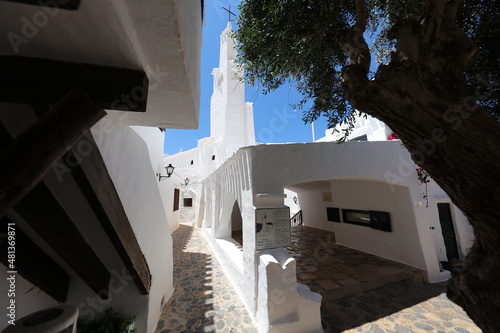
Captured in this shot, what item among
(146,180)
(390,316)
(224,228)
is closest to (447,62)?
(146,180)

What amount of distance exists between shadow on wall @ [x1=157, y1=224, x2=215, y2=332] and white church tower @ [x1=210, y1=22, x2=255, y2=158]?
371 inches

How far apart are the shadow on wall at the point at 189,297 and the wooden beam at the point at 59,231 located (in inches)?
67.6

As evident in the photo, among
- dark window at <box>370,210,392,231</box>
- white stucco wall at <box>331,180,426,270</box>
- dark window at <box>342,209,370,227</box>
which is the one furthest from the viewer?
dark window at <box>342,209,370,227</box>

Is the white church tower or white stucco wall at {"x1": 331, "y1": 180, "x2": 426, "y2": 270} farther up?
the white church tower

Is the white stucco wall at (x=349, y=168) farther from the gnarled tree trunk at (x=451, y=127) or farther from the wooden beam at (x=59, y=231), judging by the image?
the wooden beam at (x=59, y=231)

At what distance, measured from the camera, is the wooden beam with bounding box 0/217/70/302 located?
2202 millimetres

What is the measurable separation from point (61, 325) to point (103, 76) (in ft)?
9.09

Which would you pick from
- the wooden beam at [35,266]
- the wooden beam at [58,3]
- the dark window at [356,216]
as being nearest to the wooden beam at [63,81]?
the wooden beam at [58,3]

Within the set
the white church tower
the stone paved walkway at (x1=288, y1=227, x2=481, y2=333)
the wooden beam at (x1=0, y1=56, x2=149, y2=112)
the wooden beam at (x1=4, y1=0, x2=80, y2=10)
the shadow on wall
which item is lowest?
the stone paved walkway at (x1=288, y1=227, x2=481, y2=333)

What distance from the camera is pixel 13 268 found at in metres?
2.28

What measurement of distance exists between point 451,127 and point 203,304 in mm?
5194

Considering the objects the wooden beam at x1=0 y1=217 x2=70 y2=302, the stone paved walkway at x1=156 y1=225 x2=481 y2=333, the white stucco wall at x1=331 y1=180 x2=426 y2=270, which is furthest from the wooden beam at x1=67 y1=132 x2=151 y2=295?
the white stucco wall at x1=331 y1=180 x2=426 y2=270

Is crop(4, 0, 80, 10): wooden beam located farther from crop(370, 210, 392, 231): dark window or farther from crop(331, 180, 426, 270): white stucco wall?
crop(370, 210, 392, 231): dark window

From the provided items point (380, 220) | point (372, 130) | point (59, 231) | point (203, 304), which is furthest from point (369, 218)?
point (59, 231)
